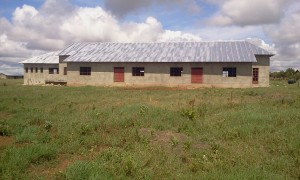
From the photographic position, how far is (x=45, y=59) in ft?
139

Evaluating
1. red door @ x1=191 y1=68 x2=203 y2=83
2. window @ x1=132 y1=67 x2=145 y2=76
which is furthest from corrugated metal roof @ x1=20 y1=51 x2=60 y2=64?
red door @ x1=191 y1=68 x2=203 y2=83

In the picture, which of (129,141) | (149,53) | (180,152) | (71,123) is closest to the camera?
(180,152)

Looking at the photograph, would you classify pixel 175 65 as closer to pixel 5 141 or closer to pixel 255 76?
pixel 255 76

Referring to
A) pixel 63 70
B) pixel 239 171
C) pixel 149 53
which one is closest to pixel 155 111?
pixel 239 171

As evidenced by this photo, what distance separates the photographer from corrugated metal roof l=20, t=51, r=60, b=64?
41.2m

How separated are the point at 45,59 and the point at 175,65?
20495 millimetres

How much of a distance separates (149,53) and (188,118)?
22.0m

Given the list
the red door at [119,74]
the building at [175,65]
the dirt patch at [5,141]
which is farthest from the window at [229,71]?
the dirt patch at [5,141]

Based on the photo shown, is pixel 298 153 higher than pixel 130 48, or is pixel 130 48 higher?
pixel 130 48

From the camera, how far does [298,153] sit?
7543 mm

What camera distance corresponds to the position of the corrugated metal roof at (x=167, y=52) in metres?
30.4

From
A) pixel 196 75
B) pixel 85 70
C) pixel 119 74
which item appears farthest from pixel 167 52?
pixel 85 70

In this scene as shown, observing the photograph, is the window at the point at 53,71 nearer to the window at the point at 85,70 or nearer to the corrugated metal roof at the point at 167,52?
the corrugated metal roof at the point at 167,52

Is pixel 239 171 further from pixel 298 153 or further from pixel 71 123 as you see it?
Answer: pixel 71 123
